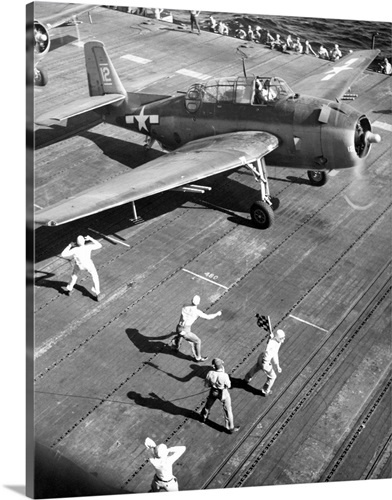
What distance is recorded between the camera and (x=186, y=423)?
30.7 feet

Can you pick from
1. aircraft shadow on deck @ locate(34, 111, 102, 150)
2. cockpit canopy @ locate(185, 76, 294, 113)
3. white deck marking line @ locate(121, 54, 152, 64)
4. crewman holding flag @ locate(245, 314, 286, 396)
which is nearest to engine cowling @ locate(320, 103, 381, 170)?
cockpit canopy @ locate(185, 76, 294, 113)

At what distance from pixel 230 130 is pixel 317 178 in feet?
7.83

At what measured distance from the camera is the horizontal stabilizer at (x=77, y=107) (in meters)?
13.6

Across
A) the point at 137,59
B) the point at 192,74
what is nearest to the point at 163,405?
the point at 192,74

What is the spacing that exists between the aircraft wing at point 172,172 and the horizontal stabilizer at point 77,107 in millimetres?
2135

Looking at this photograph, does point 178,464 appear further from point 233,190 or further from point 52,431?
point 233,190

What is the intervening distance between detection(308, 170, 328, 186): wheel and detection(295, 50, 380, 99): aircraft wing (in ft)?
6.08

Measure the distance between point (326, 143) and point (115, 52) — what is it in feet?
29.0

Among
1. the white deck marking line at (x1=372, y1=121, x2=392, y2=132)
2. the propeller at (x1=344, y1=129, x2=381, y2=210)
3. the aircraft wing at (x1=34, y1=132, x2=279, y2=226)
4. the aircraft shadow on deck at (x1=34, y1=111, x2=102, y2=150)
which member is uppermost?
the aircraft wing at (x1=34, y1=132, x2=279, y2=226)

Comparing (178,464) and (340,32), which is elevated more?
(340,32)

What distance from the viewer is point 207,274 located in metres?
12.2

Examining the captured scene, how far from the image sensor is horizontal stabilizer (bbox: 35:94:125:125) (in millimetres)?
13637

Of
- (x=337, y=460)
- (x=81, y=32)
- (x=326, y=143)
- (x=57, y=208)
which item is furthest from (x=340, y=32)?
(x=337, y=460)

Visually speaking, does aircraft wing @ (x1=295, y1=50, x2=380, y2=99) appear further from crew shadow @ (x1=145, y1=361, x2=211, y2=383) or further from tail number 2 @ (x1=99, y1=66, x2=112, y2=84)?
crew shadow @ (x1=145, y1=361, x2=211, y2=383)
